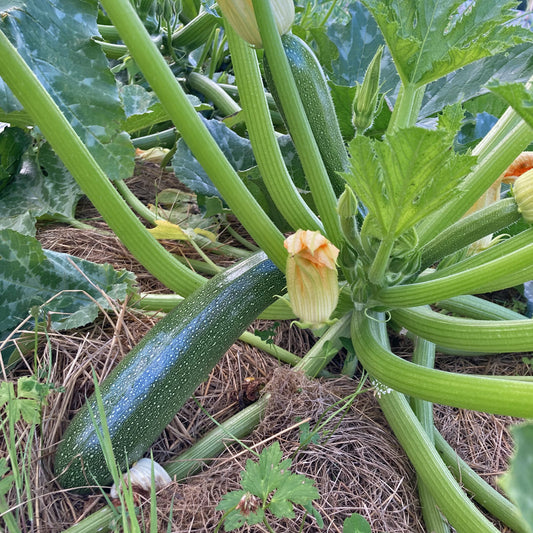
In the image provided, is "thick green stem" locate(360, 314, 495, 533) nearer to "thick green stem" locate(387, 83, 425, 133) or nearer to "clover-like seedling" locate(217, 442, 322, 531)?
"clover-like seedling" locate(217, 442, 322, 531)

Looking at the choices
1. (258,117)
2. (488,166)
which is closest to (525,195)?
(488,166)

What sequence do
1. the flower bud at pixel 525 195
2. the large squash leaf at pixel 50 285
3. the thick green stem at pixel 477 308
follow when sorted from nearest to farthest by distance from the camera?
the flower bud at pixel 525 195 < the large squash leaf at pixel 50 285 < the thick green stem at pixel 477 308

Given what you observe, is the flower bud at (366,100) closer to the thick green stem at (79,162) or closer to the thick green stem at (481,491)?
the thick green stem at (79,162)

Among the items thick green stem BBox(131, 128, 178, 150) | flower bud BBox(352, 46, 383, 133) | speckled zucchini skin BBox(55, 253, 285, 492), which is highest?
flower bud BBox(352, 46, 383, 133)

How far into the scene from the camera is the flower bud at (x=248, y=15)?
91 cm

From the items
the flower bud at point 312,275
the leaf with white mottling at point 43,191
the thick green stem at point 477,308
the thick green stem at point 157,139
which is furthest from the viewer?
the thick green stem at point 157,139

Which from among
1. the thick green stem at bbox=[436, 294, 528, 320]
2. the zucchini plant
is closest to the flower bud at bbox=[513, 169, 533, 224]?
the zucchini plant

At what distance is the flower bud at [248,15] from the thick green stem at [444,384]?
0.56 m

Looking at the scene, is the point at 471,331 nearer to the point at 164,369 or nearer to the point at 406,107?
the point at 406,107

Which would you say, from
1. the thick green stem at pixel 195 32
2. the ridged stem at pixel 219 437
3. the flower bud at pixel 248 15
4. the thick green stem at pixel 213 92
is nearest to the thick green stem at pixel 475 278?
the ridged stem at pixel 219 437

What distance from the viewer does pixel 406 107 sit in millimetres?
1045

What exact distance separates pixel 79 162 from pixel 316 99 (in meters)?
0.50

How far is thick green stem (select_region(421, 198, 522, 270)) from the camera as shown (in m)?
1.01

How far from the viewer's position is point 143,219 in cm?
172
